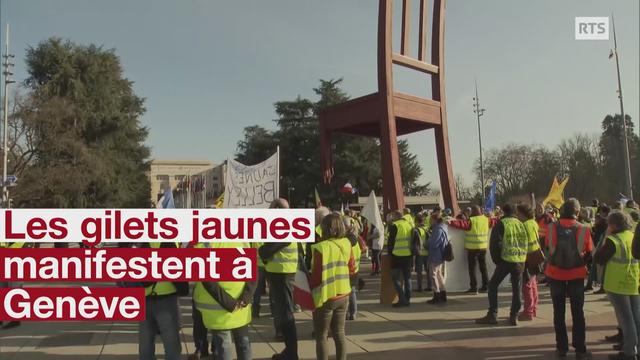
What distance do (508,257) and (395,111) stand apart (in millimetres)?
5408

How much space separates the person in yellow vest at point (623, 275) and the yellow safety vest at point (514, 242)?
5.09ft

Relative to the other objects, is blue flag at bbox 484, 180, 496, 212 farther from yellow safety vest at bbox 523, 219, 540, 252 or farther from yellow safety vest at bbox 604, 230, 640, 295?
yellow safety vest at bbox 604, 230, 640, 295

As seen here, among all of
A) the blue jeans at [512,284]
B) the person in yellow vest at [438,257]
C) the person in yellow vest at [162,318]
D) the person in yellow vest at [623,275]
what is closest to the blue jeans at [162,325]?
the person in yellow vest at [162,318]

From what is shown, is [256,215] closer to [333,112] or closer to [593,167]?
[333,112]

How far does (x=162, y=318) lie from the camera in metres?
4.26

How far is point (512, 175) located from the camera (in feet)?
195

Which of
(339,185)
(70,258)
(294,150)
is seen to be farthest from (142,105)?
(70,258)

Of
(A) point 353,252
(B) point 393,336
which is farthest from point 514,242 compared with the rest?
(A) point 353,252

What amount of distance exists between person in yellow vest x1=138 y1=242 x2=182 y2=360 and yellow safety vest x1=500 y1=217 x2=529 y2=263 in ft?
14.6

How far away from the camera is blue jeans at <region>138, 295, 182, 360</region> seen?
4266 mm

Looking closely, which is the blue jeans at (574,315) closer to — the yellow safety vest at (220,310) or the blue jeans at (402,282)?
the blue jeans at (402,282)

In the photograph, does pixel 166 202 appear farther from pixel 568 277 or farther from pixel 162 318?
pixel 568 277

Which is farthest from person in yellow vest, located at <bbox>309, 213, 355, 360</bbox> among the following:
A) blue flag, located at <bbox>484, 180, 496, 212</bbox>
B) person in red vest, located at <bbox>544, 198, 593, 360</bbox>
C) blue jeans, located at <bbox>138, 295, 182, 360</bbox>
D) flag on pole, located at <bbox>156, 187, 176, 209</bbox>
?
blue flag, located at <bbox>484, 180, 496, 212</bbox>

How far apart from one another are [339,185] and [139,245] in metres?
37.4
